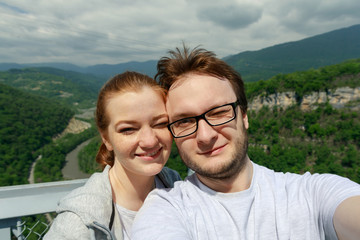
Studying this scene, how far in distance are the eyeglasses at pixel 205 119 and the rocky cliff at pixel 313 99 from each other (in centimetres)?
5848

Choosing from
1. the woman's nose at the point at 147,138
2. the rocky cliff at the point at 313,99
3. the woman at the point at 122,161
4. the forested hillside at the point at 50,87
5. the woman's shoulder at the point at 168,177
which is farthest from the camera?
the forested hillside at the point at 50,87

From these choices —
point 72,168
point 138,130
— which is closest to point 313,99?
point 138,130

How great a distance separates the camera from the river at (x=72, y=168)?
6622cm

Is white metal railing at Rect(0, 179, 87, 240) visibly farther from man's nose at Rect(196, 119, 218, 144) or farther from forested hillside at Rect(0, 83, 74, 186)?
forested hillside at Rect(0, 83, 74, 186)

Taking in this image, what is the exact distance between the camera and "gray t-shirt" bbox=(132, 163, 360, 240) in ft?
5.36

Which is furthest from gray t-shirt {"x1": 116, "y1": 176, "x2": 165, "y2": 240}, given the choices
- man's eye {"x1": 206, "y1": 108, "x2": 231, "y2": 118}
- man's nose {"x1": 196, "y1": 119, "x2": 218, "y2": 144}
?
man's eye {"x1": 206, "y1": 108, "x2": 231, "y2": 118}

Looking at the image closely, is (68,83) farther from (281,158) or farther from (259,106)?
(281,158)

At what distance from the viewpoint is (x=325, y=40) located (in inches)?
7771

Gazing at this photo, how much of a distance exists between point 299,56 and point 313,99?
139644 mm

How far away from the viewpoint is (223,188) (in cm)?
199

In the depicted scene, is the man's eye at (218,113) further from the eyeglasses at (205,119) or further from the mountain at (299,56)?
the mountain at (299,56)

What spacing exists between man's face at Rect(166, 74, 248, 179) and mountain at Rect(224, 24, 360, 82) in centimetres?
12850

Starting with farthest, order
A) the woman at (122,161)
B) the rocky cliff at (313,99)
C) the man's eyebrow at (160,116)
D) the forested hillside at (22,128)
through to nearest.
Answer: the forested hillside at (22,128), the rocky cliff at (313,99), the man's eyebrow at (160,116), the woman at (122,161)

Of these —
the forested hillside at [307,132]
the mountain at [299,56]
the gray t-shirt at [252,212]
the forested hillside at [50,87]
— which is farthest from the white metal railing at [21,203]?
the forested hillside at [50,87]
